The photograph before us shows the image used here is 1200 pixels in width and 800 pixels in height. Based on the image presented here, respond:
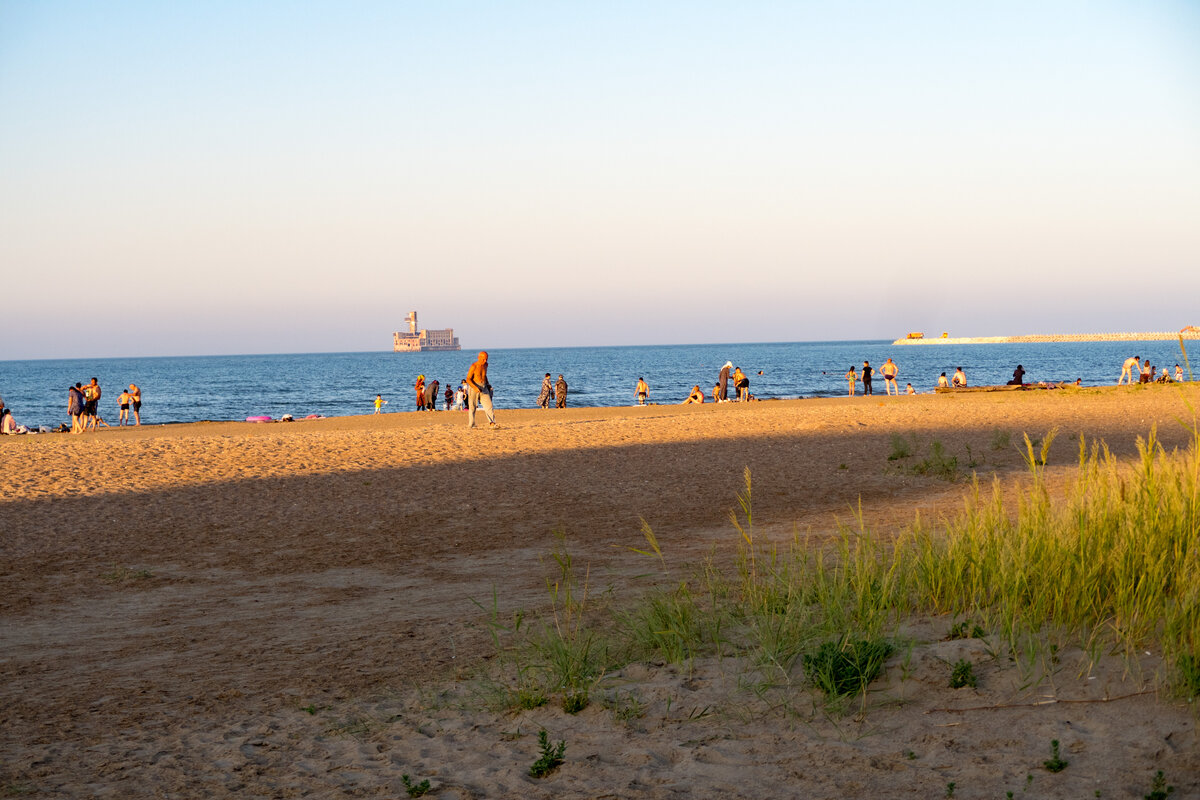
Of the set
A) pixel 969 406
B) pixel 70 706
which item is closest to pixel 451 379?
pixel 969 406

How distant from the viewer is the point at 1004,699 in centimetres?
437

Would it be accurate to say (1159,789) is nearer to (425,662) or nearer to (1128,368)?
(425,662)

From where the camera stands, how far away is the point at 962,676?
454 cm

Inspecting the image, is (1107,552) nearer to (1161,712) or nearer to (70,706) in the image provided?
(1161,712)

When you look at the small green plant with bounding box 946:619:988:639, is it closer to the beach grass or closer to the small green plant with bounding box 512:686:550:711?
the beach grass

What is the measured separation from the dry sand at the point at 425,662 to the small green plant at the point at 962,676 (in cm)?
7

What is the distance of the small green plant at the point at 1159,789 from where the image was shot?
3.49 m

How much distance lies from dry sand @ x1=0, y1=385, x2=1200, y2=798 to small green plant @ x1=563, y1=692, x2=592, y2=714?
0.15 metres

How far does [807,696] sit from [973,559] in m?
1.31

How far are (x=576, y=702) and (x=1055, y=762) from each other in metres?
2.21

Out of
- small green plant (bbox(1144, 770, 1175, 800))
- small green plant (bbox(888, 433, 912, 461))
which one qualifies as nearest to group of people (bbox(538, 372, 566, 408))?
small green plant (bbox(888, 433, 912, 461))

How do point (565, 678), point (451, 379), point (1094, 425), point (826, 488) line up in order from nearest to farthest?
point (565, 678) < point (826, 488) < point (1094, 425) < point (451, 379)

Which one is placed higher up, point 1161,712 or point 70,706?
point 1161,712

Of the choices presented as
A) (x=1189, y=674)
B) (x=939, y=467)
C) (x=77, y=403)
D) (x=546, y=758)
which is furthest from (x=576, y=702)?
(x=77, y=403)
